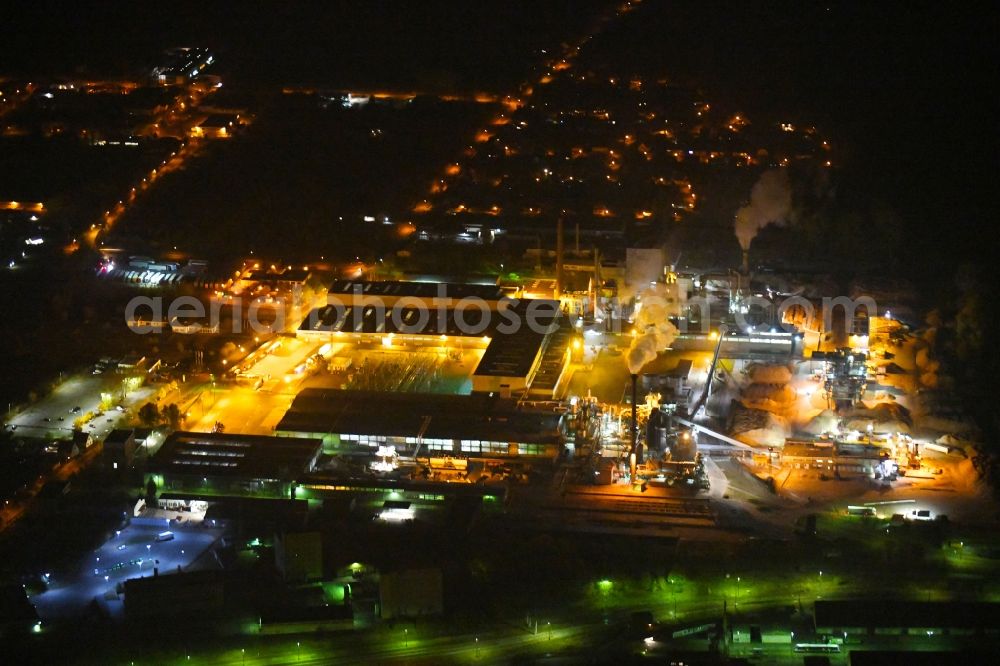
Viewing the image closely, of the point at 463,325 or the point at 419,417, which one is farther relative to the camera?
the point at 463,325

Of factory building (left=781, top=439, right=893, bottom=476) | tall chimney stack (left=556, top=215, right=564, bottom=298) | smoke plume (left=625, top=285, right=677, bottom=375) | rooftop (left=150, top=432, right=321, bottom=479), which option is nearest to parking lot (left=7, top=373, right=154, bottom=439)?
rooftop (left=150, top=432, right=321, bottom=479)

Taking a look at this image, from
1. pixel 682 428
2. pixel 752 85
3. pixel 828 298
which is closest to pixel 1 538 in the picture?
pixel 682 428

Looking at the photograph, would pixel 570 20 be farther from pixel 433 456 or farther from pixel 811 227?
pixel 433 456

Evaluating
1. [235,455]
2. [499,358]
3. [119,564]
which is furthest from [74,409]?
[499,358]

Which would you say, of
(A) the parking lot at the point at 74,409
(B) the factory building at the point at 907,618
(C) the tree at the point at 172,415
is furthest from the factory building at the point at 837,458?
(A) the parking lot at the point at 74,409

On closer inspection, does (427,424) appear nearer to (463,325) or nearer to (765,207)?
(463,325)

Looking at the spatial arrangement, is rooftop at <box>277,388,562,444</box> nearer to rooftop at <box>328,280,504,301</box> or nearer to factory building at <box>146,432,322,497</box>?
factory building at <box>146,432,322,497</box>
